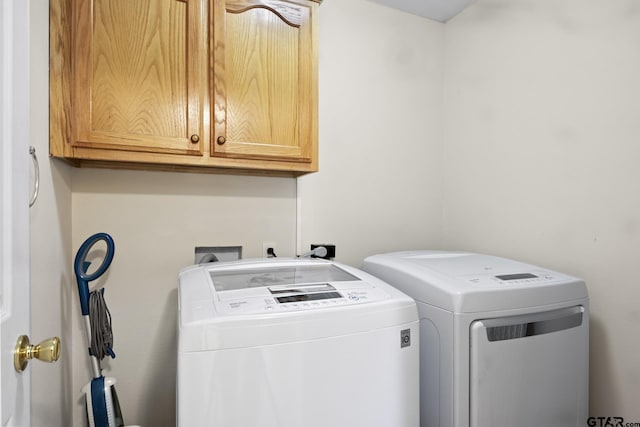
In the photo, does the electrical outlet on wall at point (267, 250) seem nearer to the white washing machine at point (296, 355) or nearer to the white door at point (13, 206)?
the white washing machine at point (296, 355)

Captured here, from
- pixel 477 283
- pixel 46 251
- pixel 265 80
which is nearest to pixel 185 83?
pixel 265 80

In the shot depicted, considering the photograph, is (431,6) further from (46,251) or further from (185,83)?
(46,251)

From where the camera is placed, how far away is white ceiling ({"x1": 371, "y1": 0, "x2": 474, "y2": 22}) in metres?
2.01

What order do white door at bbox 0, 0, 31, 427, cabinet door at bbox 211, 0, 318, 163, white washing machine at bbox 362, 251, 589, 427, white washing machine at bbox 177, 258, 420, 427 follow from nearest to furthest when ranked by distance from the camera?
white door at bbox 0, 0, 31, 427, white washing machine at bbox 177, 258, 420, 427, white washing machine at bbox 362, 251, 589, 427, cabinet door at bbox 211, 0, 318, 163

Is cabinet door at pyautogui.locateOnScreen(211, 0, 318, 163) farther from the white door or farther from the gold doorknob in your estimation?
the gold doorknob

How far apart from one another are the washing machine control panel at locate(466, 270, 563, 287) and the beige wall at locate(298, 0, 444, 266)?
2.67 feet

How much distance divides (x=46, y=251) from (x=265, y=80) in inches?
38.4

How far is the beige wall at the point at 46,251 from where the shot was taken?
985mm

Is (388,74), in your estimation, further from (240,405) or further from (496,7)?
(240,405)

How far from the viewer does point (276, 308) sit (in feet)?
3.08

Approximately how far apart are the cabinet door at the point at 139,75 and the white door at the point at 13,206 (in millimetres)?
487

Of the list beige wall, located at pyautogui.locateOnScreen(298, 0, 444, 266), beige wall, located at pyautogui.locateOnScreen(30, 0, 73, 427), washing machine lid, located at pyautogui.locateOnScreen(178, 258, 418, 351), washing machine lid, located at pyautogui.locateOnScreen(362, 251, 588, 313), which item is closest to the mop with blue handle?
beige wall, located at pyautogui.locateOnScreen(30, 0, 73, 427)

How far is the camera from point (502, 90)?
1.84 m


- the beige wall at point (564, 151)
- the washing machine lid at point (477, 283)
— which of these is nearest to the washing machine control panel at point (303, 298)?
the washing machine lid at point (477, 283)
